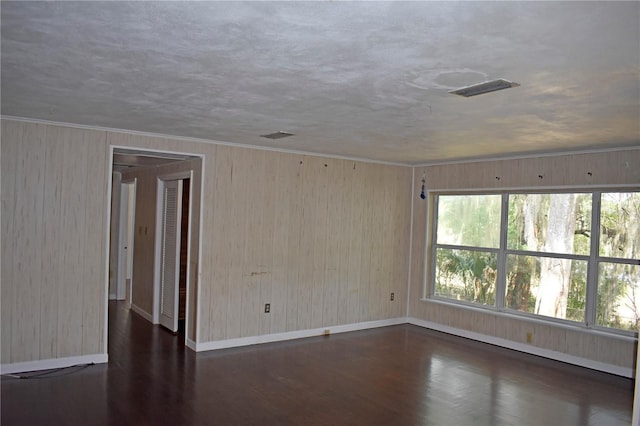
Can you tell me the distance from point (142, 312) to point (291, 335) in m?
2.40

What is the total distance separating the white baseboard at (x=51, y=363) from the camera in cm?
450

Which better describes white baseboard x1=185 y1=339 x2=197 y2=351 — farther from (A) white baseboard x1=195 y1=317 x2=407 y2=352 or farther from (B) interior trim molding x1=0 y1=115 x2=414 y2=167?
(B) interior trim molding x1=0 y1=115 x2=414 y2=167

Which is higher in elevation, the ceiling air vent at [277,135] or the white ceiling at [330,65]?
the white ceiling at [330,65]

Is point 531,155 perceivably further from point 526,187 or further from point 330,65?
point 330,65

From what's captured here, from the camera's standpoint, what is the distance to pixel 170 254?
6.52 meters

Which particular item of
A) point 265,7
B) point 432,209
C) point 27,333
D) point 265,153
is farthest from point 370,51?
point 432,209

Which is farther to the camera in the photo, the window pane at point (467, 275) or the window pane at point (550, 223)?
the window pane at point (467, 275)

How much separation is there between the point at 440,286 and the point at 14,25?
6193 mm

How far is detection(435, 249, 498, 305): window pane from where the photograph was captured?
21.5ft

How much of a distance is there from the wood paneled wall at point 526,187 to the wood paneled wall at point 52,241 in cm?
440

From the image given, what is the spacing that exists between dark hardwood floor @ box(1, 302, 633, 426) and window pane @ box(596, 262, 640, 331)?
60 centimetres

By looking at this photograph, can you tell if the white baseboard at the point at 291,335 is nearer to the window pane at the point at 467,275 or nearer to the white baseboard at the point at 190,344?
the white baseboard at the point at 190,344

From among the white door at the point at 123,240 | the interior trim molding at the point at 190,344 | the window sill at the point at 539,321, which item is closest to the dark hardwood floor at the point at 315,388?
the interior trim molding at the point at 190,344

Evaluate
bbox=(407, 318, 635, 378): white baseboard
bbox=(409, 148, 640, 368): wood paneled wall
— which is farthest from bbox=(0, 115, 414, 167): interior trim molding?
bbox=(407, 318, 635, 378): white baseboard
